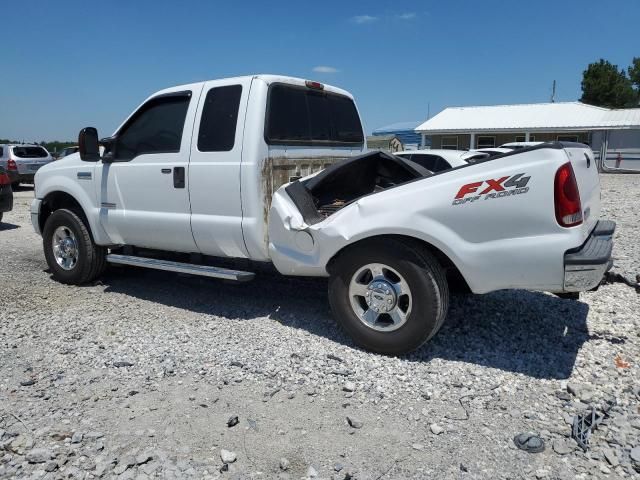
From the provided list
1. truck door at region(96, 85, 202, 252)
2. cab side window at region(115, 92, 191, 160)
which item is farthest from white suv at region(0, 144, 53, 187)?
cab side window at region(115, 92, 191, 160)

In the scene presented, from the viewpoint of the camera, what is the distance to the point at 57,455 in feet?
9.22

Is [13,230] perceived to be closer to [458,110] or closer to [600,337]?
[600,337]

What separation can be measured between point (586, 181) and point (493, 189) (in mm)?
738

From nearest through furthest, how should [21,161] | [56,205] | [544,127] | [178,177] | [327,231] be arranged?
[327,231], [178,177], [56,205], [21,161], [544,127]

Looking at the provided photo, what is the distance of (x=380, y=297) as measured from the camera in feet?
12.9

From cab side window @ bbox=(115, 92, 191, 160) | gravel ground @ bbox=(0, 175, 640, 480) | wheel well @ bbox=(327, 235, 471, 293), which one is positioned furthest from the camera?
cab side window @ bbox=(115, 92, 191, 160)

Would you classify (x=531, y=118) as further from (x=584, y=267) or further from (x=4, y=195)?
(x=584, y=267)

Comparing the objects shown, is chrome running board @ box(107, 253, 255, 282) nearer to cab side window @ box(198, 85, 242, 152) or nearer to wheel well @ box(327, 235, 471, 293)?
wheel well @ box(327, 235, 471, 293)

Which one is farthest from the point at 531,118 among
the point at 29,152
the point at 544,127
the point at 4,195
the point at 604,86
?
the point at 4,195

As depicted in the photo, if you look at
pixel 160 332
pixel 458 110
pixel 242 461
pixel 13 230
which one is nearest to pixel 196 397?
pixel 242 461

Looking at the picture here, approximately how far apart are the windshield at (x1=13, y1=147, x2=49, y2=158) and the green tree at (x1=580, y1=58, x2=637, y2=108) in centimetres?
4894

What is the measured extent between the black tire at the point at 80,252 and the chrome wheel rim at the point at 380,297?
10.7ft

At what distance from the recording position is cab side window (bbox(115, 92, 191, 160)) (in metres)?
5.05

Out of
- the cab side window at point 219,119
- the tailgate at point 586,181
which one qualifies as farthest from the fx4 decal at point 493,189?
the cab side window at point 219,119
